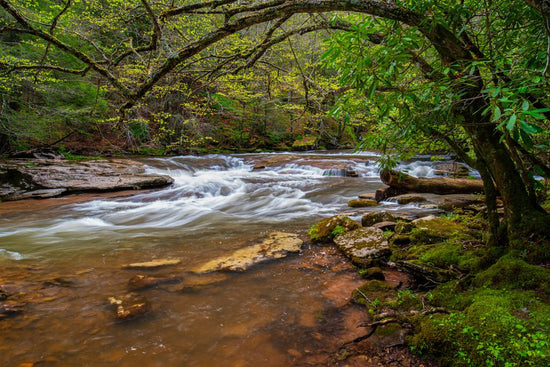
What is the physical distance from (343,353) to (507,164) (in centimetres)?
217

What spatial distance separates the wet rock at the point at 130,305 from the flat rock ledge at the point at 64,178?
8785 millimetres

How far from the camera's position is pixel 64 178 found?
410 inches

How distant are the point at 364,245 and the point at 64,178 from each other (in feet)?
37.0

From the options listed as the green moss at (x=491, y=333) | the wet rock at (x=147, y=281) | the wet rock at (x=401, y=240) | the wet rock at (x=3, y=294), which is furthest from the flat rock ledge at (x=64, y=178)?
the green moss at (x=491, y=333)

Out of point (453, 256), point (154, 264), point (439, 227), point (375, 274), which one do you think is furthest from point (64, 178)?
point (453, 256)

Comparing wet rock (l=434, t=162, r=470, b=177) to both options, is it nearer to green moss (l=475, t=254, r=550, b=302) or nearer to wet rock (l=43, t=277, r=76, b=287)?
green moss (l=475, t=254, r=550, b=302)

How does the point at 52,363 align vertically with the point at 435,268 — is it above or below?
below

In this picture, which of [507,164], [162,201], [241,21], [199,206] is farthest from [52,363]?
[162,201]

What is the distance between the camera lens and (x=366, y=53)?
1.97 meters

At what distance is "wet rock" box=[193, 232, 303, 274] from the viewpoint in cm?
373

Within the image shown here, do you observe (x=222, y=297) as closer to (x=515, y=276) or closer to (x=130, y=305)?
(x=130, y=305)

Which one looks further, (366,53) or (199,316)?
(199,316)

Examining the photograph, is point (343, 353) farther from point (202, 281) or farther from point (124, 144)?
point (124, 144)

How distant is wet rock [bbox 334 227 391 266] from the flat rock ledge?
365 inches
